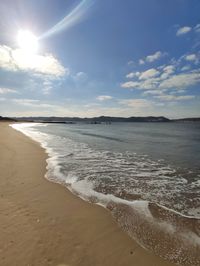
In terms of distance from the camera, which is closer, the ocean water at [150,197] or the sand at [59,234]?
the sand at [59,234]

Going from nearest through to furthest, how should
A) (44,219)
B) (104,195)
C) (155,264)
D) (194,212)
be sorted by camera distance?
1. (155,264)
2. (44,219)
3. (194,212)
4. (104,195)

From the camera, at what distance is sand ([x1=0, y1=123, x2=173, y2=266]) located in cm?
359

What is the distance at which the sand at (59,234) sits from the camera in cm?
359

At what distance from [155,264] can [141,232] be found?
3.21 ft

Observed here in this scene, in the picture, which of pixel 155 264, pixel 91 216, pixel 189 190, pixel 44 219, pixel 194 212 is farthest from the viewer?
pixel 189 190

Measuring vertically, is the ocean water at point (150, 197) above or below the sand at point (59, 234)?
below

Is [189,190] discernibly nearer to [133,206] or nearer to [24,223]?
[133,206]

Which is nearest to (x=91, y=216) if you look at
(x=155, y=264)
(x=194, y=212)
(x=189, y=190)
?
(x=155, y=264)

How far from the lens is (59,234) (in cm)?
431

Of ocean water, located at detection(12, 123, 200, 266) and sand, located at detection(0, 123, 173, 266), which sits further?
ocean water, located at detection(12, 123, 200, 266)

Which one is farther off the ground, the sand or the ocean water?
the sand

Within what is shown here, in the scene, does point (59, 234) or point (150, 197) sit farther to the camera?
point (150, 197)

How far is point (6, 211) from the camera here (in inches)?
201

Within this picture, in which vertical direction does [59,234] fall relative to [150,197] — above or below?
above
